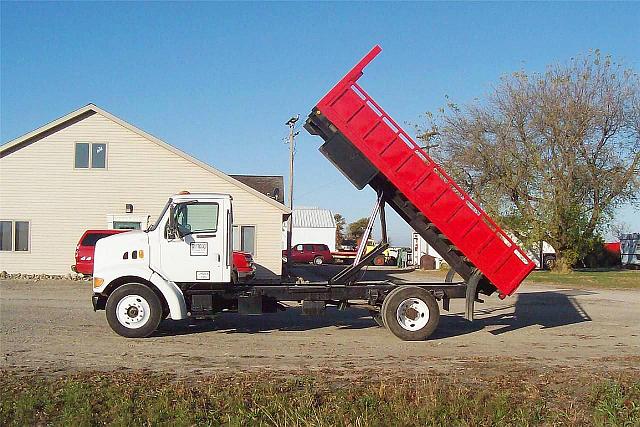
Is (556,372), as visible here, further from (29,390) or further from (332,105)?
(29,390)

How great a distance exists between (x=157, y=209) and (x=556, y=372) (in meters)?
21.1

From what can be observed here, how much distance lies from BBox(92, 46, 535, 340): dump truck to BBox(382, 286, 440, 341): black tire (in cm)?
2

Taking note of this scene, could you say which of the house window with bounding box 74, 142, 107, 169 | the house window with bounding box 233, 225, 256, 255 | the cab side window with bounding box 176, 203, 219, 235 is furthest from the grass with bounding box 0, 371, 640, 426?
the house window with bounding box 74, 142, 107, 169

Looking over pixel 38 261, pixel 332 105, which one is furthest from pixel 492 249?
pixel 38 261

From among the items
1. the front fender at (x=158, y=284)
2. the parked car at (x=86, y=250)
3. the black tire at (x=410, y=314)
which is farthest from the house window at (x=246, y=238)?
the black tire at (x=410, y=314)

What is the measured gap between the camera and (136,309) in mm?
12031

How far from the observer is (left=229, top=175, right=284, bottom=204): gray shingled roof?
148 feet

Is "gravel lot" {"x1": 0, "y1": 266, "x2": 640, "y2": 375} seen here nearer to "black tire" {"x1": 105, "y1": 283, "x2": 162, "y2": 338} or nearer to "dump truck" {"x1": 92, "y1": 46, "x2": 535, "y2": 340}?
"black tire" {"x1": 105, "y1": 283, "x2": 162, "y2": 338}

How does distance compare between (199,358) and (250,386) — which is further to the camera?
(199,358)

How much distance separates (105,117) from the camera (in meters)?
28.2

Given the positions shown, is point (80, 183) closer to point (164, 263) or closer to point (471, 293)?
point (164, 263)

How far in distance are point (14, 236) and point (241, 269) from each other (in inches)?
560

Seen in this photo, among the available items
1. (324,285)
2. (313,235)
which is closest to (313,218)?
(313,235)

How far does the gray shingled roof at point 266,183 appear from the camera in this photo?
45156 mm
